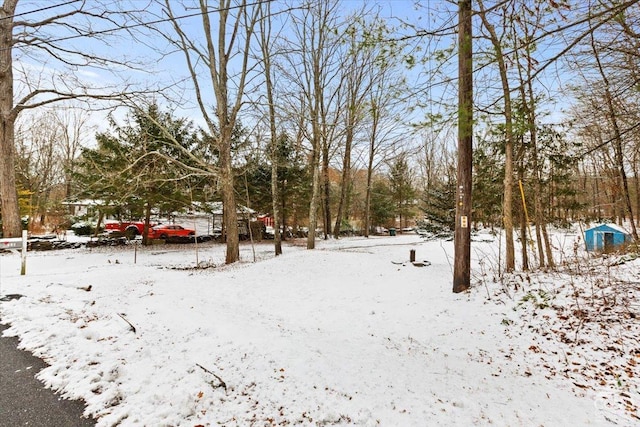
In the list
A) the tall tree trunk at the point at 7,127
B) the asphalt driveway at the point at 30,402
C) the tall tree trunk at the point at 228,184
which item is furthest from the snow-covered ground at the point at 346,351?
the tall tree trunk at the point at 7,127

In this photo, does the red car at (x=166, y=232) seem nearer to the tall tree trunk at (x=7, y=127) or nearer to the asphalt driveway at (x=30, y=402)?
the tall tree trunk at (x=7, y=127)

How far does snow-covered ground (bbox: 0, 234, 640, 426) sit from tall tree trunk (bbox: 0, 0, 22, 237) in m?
6.43

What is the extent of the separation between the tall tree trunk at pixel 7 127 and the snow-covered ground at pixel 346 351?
643 centimetres

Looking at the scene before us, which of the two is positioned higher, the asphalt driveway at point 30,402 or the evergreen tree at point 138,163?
the evergreen tree at point 138,163

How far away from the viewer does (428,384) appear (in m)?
2.77

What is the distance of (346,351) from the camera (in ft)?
11.2

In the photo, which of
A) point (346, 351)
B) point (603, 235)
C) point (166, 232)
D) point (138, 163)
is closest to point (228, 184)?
point (138, 163)

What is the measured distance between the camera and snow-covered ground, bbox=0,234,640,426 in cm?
234

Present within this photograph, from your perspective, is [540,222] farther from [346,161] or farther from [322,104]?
[346,161]

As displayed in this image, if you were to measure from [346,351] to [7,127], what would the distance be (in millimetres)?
13427

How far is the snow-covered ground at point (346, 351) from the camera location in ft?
7.69

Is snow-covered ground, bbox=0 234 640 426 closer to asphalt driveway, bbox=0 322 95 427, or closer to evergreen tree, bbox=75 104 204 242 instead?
asphalt driveway, bbox=0 322 95 427

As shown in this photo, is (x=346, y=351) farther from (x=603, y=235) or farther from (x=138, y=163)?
(x=603, y=235)

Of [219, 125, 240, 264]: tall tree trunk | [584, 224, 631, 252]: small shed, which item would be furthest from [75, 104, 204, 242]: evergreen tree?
[584, 224, 631, 252]: small shed
